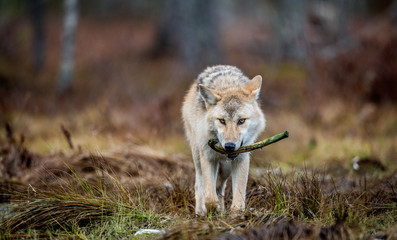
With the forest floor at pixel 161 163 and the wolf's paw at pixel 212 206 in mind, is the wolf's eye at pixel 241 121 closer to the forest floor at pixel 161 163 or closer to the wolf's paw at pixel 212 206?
the forest floor at pixel 161 163

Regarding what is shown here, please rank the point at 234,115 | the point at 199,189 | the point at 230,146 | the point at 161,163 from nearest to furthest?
the point at 230,146, the point at 234,115, the point at 199,189, the point at 161,163

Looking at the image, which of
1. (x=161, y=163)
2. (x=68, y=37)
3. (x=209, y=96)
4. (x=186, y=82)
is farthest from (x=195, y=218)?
(x=68, y=37)

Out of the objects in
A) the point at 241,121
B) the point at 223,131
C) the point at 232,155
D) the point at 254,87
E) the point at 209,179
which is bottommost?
the point at 209,179

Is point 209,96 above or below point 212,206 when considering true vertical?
above

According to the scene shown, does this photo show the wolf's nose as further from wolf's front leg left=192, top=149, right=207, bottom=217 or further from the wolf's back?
the wolf's back

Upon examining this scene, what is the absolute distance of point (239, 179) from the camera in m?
4.44

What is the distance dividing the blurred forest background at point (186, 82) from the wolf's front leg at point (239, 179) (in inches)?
25.7

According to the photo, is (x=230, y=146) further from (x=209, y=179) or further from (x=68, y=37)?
(x=68, y=37)

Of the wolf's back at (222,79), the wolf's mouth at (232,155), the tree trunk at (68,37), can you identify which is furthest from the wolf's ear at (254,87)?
the tree trunk at (68,37)

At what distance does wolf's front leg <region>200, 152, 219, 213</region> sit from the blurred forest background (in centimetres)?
83

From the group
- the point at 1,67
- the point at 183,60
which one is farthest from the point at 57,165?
the point at 1,67

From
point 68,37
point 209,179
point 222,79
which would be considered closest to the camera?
point 209,179

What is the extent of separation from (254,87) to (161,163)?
2.45 metres

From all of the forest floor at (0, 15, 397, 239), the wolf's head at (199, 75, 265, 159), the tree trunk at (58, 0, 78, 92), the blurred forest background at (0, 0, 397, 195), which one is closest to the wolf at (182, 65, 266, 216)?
the wolf's head at (199, 75, 265, 159)
